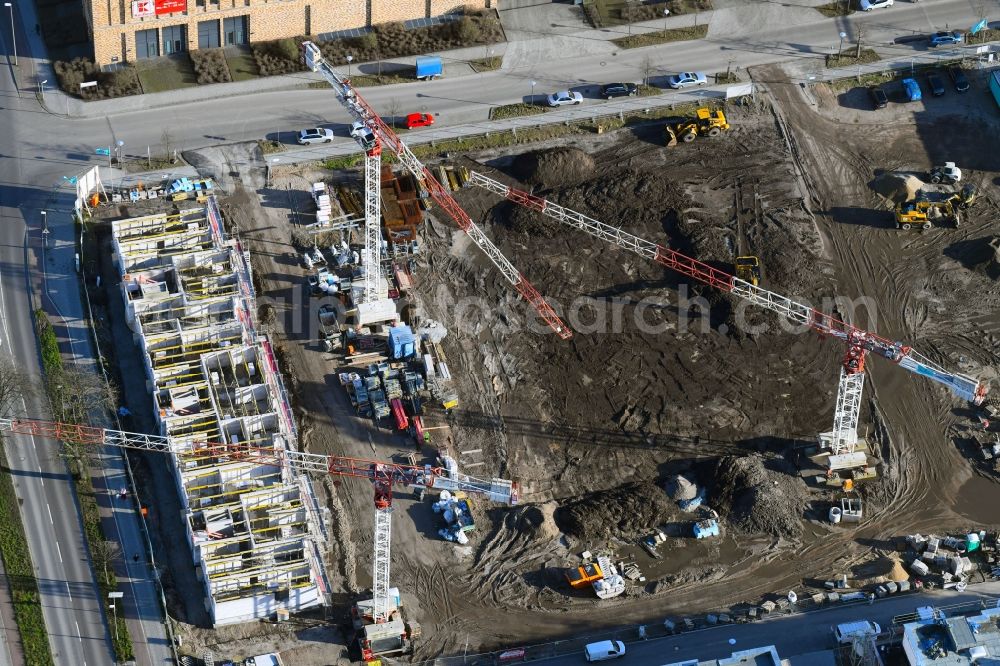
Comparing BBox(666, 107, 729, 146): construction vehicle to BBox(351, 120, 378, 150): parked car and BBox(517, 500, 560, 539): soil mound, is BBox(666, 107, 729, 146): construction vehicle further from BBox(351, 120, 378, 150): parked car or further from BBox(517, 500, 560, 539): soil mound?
BBox(517, 500, 560, 539): soil mound

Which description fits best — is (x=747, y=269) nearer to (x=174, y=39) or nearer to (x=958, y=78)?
(x=958, y=78)

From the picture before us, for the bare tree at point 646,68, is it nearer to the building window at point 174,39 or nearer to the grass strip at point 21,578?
the building window at point 174,39

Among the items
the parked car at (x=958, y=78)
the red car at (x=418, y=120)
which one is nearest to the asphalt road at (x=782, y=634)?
the red car at (x=418, y=120)

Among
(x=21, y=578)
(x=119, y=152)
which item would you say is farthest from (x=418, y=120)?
(x=21, y=578)

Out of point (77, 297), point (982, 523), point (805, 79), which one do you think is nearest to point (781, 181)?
point (805, 79)

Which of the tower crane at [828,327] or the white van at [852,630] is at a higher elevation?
the tower crane at [828,327]
